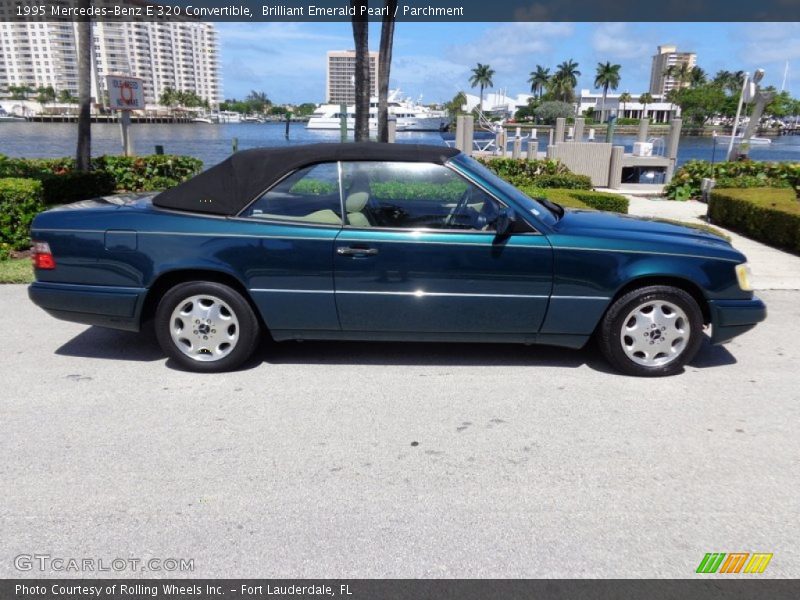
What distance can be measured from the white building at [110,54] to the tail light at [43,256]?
141 meters

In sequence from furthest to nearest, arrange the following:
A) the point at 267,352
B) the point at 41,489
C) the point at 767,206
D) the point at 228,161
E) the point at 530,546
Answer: the point at 767,206 → the point at 267,352 → the point at 228,161 → the point at 41,489 → the point at 530,546

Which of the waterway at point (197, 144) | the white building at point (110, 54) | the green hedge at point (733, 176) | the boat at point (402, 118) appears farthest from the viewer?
the white building at point (110, 54)

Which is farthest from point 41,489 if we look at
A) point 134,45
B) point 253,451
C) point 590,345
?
point 134,45

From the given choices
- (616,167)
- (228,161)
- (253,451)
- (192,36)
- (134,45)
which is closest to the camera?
(253,451)

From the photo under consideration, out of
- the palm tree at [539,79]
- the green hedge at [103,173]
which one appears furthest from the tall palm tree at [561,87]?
the green hedge at [103,173]

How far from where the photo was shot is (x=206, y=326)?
444 centimetres

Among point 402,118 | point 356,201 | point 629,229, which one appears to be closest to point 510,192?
point 629,229

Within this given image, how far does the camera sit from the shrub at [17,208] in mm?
7777

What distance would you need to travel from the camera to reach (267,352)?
5.00 meters

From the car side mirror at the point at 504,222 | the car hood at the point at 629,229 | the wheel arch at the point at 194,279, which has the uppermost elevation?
the car side mirror at the point at 504,222

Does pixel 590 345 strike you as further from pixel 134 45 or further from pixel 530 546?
pixel 134 45

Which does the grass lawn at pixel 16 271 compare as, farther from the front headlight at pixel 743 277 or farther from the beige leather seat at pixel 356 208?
the front headlight at pixel 743 277

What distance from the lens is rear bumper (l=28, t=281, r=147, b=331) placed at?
14.5 feet

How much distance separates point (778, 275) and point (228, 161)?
673cm
